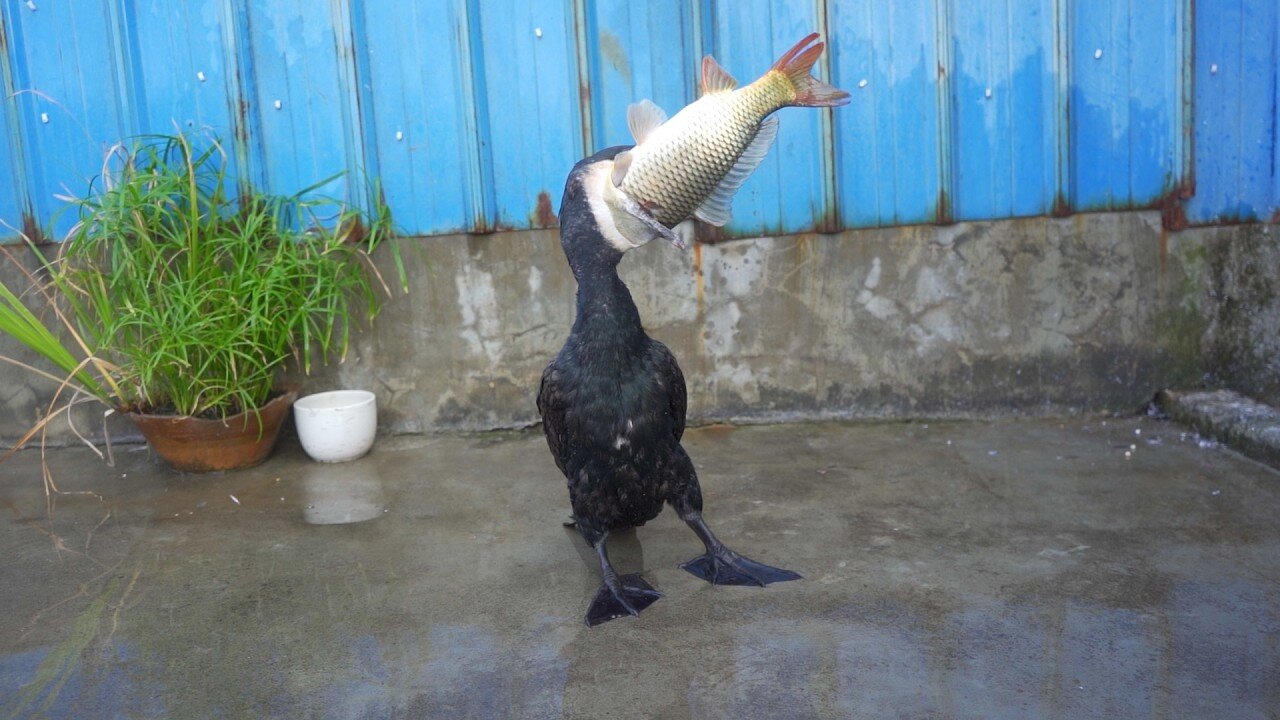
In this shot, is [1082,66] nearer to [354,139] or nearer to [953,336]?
[953,336]

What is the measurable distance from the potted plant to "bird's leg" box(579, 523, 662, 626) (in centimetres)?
186

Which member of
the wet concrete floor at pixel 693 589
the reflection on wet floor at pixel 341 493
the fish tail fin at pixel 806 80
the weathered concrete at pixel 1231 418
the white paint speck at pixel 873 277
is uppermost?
the fish tail fin at pixel 806 80

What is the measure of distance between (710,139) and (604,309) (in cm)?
73

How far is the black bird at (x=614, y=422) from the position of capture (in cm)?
299

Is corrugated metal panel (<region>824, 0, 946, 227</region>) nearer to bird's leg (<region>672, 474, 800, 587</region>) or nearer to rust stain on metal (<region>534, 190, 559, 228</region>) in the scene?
rust stain on metal (<region>534, 190, 559, 228</region>)

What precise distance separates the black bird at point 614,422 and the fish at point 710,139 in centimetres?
30

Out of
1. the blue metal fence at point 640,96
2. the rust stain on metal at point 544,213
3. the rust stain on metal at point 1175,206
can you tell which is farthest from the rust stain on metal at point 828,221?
the rust stain on metal at point 1175,206

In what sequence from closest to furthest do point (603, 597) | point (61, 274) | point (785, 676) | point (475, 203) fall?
point (785, 676) → point (603, 597) → point (61, 274) → point (475, 203)

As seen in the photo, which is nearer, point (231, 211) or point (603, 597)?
point (603, 597)

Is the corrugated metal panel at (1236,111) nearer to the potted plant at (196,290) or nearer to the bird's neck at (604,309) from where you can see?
the bird's neck at (604,309)

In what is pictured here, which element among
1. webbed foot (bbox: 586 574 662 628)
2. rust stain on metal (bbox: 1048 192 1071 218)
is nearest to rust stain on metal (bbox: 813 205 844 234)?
rust stain on metal (bbox: 1048 192 1071 218)

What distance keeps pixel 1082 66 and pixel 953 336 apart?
48.1 inches

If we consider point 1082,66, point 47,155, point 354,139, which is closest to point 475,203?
point 354,139

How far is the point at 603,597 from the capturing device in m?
3.10
